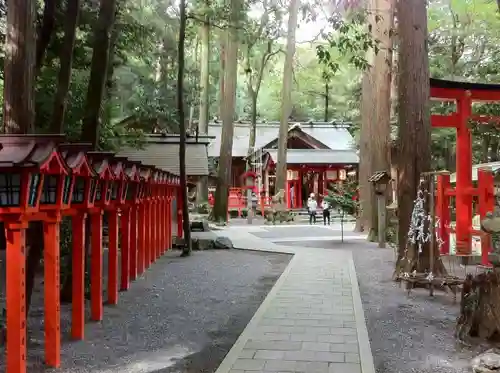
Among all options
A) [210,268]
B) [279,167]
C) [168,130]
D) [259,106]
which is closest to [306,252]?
[210,268]

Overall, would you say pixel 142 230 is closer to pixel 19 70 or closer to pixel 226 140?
pixel 19 70

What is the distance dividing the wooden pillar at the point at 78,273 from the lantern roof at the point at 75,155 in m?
0.79

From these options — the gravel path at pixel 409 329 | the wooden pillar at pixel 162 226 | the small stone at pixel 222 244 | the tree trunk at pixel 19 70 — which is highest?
the tree trunk at pixel 19 70

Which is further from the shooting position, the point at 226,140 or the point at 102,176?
the point at 226,140

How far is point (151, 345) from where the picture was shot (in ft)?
20.0

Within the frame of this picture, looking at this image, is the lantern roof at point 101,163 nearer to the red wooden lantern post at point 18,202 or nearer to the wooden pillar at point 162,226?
the red wooden lantern post at point 18,202

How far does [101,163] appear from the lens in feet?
21.6

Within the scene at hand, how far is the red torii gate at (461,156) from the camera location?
39.4 feet

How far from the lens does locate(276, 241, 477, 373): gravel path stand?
5.33 metres

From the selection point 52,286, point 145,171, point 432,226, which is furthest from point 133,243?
point 432,226

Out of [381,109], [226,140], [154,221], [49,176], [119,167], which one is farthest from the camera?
[226,140]

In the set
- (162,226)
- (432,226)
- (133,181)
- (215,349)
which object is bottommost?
(215,349)

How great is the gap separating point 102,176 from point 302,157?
26.7 meters

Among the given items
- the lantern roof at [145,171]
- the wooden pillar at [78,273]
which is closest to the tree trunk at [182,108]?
the lantern roof at [145,171]
